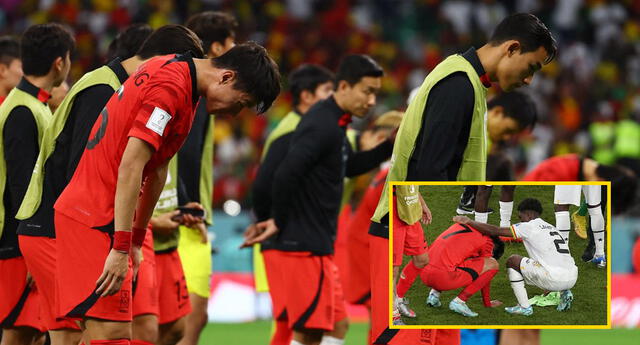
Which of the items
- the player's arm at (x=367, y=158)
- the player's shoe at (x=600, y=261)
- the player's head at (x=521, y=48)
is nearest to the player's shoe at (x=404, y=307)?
the player's shoe at (x=600, y=261)

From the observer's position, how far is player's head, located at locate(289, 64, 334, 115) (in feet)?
28.4

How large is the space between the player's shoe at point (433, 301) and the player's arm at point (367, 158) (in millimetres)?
3268

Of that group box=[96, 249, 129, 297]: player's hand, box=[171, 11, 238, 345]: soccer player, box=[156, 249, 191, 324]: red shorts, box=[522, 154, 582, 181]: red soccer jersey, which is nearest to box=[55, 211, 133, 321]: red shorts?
box=[96, 249, 129, 297]: player's hand

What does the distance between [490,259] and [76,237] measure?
5.88ft

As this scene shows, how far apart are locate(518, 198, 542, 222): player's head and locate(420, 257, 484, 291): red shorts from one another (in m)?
0.26

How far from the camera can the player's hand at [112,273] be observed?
4539 mm

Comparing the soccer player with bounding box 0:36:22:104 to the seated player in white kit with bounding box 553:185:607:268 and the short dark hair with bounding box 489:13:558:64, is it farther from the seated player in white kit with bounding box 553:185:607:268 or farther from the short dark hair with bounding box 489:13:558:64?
the seated player in white kit with bounding box 553:185:607:268

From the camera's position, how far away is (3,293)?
633cm

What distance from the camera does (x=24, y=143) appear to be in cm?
604

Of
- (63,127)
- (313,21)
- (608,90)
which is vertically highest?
(313,21)

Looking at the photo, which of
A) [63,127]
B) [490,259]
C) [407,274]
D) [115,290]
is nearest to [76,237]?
[115,290]

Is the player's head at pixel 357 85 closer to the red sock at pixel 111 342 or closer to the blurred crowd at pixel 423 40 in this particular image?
the red sock at pixel 111 342

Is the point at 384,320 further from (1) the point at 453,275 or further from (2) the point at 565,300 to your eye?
(2) the point at 565,300

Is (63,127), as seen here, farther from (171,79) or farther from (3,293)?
(3,293)
